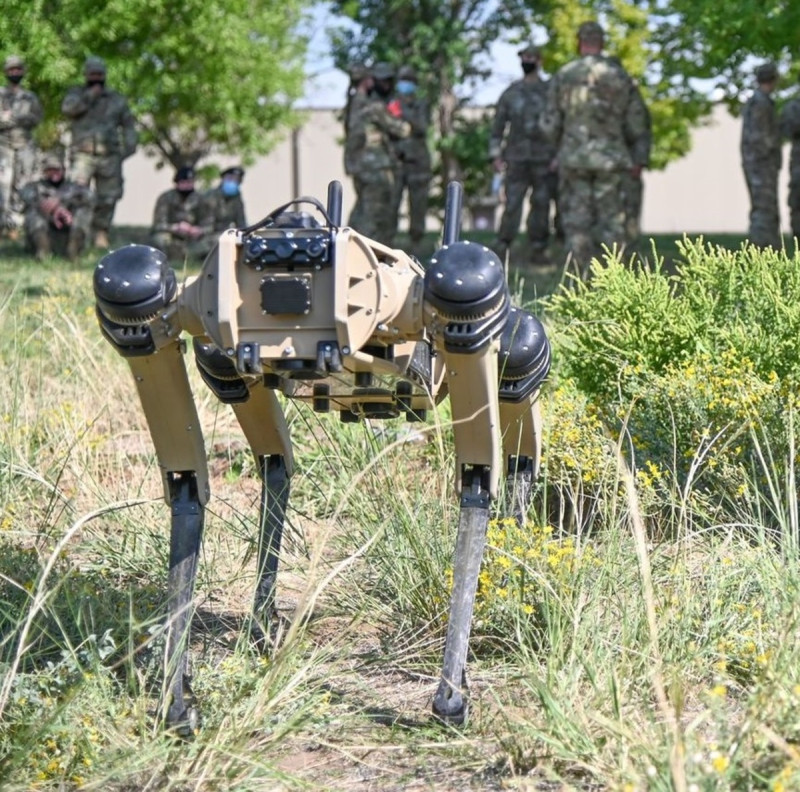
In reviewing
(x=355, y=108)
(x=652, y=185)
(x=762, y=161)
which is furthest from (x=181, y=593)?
(x=652, y=185)

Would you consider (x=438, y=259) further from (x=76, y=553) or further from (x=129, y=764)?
(x=76, y=553)

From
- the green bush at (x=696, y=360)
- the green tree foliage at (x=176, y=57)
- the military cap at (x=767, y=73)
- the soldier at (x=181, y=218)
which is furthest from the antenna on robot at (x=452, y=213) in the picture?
the green tree foliage at (x=176, y=57)

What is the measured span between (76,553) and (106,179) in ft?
38.3

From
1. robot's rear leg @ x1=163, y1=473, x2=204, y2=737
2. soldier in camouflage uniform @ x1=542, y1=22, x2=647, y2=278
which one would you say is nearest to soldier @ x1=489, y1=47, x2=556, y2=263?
soldier in camouflage uniform @ x1=542, y1=22, x2=647, y2=278

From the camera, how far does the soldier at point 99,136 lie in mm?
15945

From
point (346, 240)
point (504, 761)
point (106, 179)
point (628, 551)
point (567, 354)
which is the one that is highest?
point (106, 179)

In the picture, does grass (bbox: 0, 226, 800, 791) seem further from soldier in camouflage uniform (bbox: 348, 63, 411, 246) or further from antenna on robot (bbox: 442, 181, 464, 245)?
soldier in camouflage uniform (bbox: 348, 63, 411, 246)

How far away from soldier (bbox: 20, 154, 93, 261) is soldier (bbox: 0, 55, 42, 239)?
1486mm

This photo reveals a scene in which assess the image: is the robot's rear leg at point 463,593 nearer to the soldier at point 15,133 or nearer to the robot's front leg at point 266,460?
the robot's front leg at point 266,460

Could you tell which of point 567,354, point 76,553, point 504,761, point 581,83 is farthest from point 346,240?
point 581,83

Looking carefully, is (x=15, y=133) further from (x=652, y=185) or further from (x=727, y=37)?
(x=652, y=185)

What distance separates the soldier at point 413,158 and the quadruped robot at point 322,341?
37.8ft

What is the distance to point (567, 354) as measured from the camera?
6156 mm

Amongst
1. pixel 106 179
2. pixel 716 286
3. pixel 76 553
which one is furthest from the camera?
pixel 106 179
